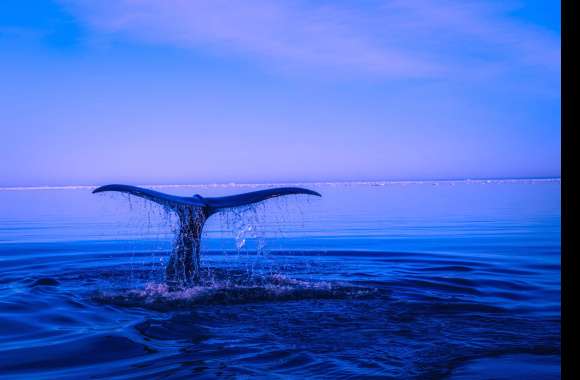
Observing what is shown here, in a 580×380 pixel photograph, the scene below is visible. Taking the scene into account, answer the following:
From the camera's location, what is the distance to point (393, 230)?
2062 cm

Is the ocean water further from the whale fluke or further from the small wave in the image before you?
the whale fluke

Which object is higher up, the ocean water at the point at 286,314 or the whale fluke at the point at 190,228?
the whale fluke at the point at 190,228

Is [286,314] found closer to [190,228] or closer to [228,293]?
[228,293]

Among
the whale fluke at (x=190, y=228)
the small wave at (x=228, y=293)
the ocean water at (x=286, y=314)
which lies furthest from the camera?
the whale fluke at (x=190, y=228)

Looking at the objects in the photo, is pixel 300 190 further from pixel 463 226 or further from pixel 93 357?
pixel 463 226

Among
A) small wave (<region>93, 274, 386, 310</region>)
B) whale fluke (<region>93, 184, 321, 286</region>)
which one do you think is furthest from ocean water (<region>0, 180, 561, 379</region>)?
whale fluke (<region>93, 184, 321, 286</region>)

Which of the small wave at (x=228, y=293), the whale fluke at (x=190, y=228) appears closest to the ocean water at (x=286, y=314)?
the small wave at (x=228, y=293)

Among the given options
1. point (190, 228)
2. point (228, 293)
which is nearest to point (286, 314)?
point (228, 293)

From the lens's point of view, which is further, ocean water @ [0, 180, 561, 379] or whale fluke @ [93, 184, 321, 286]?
whale fluke @ [93, 184, 321, 286]

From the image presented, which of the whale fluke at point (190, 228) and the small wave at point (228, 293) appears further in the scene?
the whale fluke at point (190, 228)

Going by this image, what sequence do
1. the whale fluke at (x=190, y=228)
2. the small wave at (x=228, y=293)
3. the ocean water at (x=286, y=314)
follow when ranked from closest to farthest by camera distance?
1. the ocean water at (x=286, y=314)
2. the small wave at (x=228, y=293)
3. the whale fluke at (x=190, y=228)

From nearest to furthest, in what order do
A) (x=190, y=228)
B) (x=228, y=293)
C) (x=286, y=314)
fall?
(x=286, y=314), (x=228, y=293), (x=190, y=228)

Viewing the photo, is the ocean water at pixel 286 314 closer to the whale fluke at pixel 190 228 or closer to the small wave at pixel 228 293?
the small wave at pixel 228 293

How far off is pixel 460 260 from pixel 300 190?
21.3 ft
